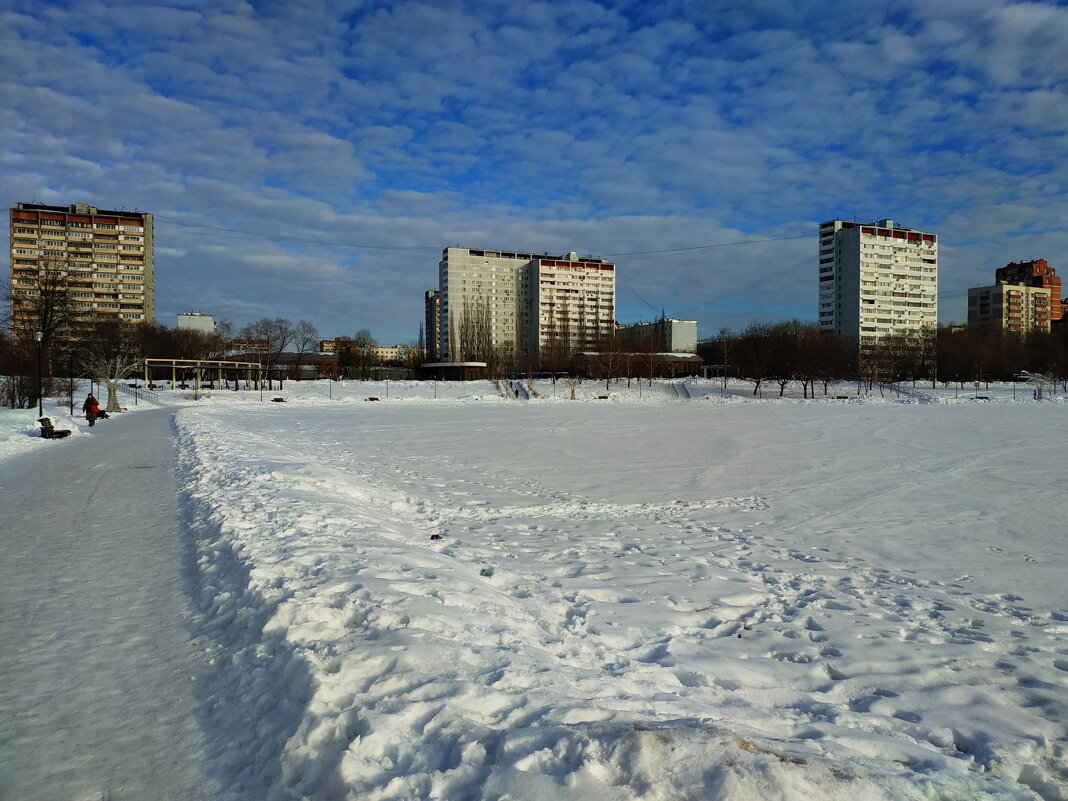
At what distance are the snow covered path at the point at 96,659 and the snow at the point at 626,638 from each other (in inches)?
9.4

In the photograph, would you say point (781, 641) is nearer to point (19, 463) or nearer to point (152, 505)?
point (152, 505)

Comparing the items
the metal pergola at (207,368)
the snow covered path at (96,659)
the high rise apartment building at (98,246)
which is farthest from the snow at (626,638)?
the high rise apartment building at (98,246)

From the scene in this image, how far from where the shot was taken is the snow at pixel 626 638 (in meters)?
2.93

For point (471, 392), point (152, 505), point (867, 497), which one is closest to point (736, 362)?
point (471, 392)

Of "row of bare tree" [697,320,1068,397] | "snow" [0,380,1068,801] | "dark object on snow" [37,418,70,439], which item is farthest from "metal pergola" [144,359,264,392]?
"row of bare tree" [697,320,1068,397]

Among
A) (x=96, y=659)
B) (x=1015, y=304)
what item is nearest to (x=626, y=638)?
(x=96, y=659)

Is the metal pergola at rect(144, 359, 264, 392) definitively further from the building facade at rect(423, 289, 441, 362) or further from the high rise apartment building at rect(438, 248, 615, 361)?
the building facade at rect(423, 289, 441, 362)

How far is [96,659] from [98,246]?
134580 millimetres

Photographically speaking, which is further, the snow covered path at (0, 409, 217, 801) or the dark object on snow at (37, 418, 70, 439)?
the dark object on snow at (37, 418, 70, 439)

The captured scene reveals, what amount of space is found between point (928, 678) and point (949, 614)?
1.67 meters

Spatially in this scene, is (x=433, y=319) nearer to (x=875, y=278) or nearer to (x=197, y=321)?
(x=197, y=321)

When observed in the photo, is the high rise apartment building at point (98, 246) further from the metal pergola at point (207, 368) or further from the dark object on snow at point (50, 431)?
the dark object on snow at point (50, 431)

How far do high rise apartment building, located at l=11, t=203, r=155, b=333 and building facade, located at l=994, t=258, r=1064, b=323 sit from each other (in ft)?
707

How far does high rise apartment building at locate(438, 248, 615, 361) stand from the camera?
143250 millimetres
